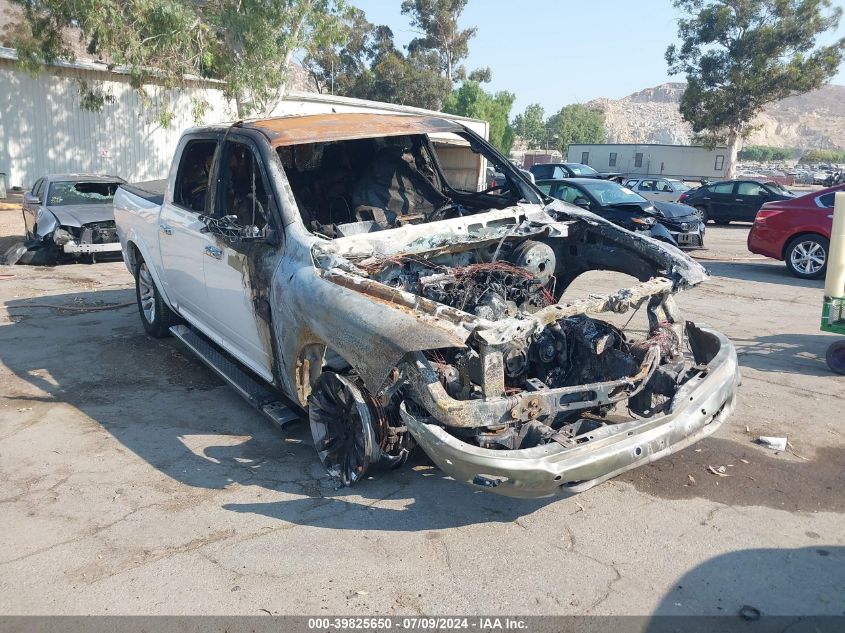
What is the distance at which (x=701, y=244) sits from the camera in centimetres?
1445

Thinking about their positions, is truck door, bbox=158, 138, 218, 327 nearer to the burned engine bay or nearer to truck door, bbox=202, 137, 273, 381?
truck door, bbox=202, 137, 273, 381

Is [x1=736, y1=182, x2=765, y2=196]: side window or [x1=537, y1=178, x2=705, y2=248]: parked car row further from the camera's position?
[x1=736, y1=182, x2=765, y2=196]: side window

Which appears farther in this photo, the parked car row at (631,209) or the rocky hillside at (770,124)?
the rocky hillside at (770,124)

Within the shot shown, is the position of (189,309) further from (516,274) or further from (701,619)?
(701,619)

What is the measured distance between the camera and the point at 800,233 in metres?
11.2

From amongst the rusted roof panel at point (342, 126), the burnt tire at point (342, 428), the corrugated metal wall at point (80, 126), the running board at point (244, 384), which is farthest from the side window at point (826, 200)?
the corrugated metal wall at point (80, 126)

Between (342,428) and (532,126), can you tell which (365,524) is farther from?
(532,126)

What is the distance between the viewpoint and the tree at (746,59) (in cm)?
3588

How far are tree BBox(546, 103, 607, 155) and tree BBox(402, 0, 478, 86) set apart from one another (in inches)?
771

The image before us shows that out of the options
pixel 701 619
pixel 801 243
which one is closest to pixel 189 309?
pixel 701 619

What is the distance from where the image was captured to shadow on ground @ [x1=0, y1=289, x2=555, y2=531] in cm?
392

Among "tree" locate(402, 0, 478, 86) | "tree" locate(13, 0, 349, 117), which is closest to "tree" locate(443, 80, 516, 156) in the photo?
"tree" locate(402, 0, 478, 86)

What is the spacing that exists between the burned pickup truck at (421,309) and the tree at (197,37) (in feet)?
33.7

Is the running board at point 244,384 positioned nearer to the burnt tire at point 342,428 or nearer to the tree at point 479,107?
the burnt tire at point 342,428
